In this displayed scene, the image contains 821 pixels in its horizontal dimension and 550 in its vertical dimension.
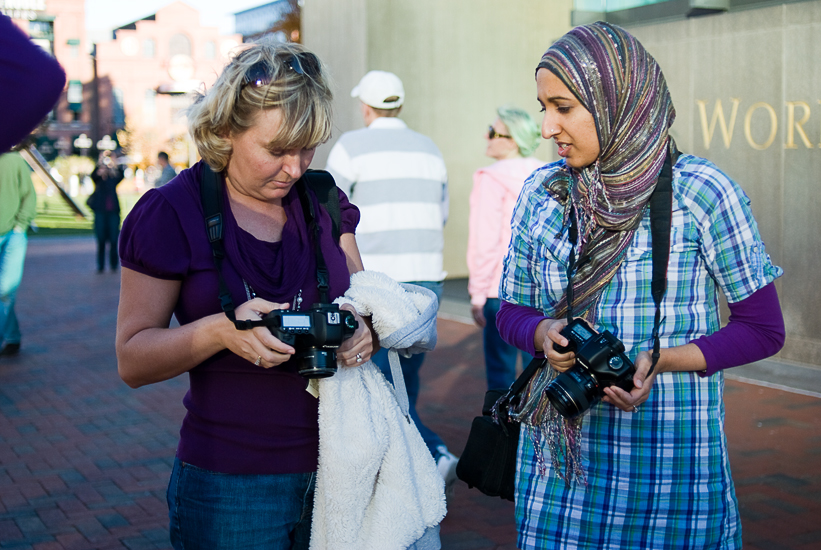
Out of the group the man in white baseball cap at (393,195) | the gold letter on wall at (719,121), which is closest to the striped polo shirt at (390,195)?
the man in white baseball cap at (393,195)

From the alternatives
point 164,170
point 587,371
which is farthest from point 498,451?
point 164,170

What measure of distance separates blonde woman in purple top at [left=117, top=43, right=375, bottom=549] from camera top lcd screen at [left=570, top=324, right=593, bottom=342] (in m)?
0.50

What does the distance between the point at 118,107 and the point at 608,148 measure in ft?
259

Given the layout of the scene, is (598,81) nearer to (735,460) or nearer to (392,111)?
(392,111)

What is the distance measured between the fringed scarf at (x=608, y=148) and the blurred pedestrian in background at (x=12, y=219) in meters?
6.99

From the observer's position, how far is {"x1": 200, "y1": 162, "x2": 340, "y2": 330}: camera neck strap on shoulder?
2.00 metres

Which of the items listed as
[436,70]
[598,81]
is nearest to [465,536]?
[598,81]

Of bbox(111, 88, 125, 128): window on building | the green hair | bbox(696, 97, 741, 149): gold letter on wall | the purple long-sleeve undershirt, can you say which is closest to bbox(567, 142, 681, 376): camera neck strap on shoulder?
the purple long-sleeve undershirt

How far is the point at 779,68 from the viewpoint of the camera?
7359 mm

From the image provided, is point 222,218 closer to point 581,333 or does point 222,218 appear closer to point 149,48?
point 581,333

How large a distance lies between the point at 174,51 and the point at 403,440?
79.7m

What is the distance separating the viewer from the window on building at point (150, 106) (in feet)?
242

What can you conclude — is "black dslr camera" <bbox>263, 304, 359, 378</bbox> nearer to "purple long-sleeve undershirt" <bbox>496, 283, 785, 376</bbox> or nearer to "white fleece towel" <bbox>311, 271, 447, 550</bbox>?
"white fleece towel" <bbox>311, 271, 447, 550</bbox>

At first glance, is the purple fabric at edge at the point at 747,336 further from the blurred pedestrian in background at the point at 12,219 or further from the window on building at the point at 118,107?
the window on building at the point at 118,107
